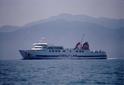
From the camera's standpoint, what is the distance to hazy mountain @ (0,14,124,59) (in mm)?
5160

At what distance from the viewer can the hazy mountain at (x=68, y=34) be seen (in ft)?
16.9

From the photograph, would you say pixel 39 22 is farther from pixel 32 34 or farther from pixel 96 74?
pixel 96 74

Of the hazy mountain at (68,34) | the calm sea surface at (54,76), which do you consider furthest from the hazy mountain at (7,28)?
the calm sea surface at (54,76)

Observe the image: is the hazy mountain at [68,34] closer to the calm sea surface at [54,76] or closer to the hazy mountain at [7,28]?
the hazy mountain at [7,28]

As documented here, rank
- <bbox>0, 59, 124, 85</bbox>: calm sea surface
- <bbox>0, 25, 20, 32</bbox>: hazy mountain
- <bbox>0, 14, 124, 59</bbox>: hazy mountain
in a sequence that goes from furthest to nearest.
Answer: <bbox>0, 14, 124, 59</bbox>: hazy mountain
<bbox>0, 25, 20, 32</bbox>: hazy mountain
<bbox>0, 59, 124, 85</bbox>: calm sea surface

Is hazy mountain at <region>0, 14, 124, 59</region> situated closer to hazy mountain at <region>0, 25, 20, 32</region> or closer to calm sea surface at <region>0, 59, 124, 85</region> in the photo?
hazy mountain at <region>0, 25, 20, 32</region>

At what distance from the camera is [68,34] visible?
5383mm

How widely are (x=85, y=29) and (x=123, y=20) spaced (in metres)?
0.57

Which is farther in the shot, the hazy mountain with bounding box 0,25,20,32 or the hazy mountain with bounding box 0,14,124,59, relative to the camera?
the hazy mountain with bounding box 0,14,124,59

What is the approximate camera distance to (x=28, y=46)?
17.7ft

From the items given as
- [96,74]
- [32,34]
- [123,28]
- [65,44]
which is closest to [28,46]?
[32,34]

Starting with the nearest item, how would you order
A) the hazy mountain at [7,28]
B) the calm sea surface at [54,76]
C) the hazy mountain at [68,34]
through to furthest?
the calm sea surface at [54,76], the hazy mountain at [7,28], the hazy mountain at [68,34]

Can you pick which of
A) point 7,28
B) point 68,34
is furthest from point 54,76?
point 7,28

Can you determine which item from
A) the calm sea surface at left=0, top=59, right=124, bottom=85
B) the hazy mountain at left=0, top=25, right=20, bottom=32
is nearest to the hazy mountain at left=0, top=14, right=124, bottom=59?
the hazy mountain at left=0, top=25, right=20, bottom=32
